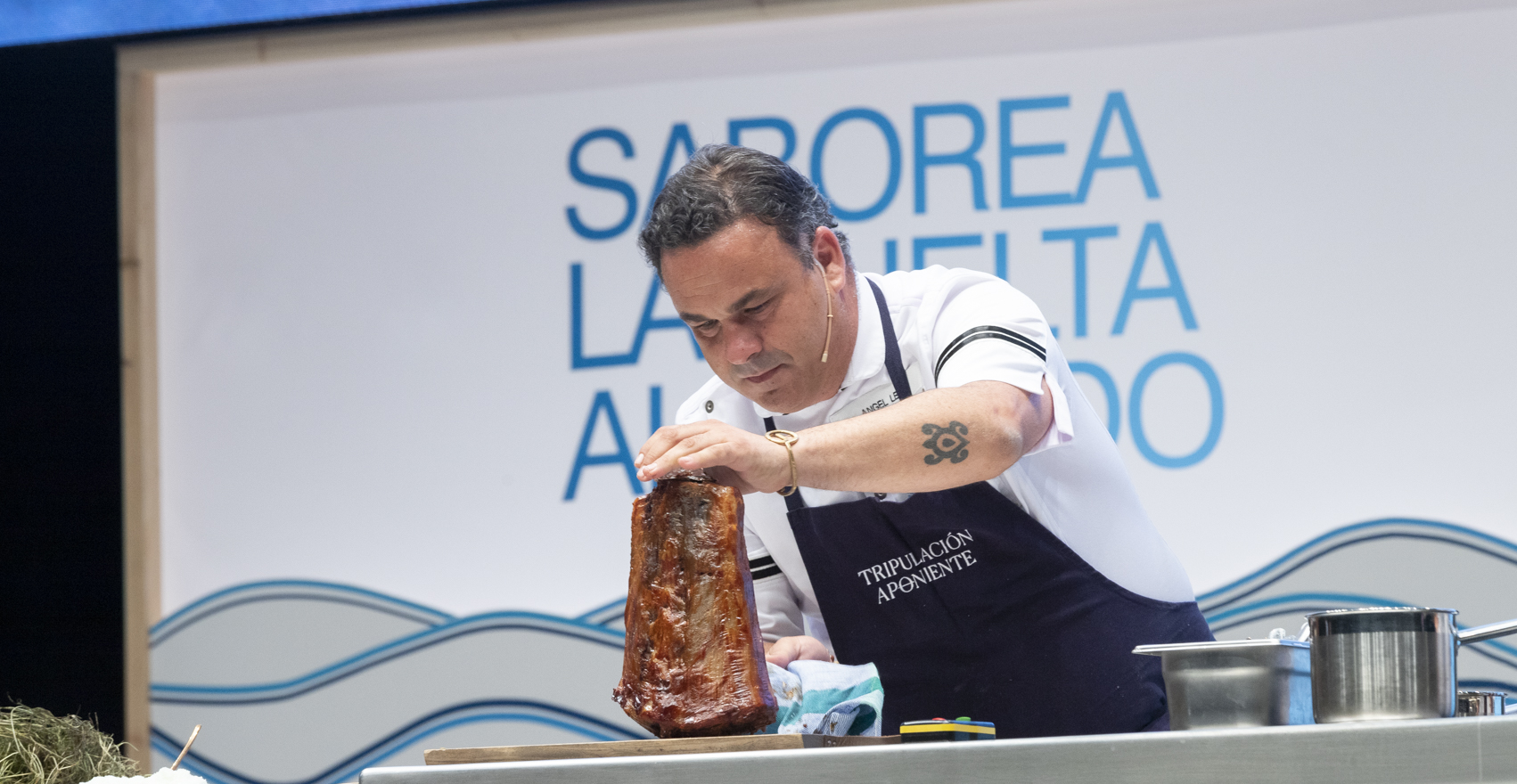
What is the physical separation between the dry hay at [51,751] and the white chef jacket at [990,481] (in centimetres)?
108

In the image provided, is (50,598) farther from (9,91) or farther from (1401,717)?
(1401,717)

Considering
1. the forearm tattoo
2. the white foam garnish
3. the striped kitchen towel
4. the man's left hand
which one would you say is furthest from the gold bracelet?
the white foam garnish

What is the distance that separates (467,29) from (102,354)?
1.28 m

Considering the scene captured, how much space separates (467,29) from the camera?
12.1ft

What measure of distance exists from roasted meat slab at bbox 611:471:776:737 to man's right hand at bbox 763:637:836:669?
48 cm

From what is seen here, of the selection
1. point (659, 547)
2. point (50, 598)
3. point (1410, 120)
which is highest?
point (1410, 120)

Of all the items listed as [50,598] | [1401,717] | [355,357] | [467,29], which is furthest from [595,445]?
[1401,717]

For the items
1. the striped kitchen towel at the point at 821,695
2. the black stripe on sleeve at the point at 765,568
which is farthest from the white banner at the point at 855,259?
the striped kitchen towel at the point at 821,695

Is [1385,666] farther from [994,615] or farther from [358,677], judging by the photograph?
[358,677]

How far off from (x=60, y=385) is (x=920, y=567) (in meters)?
2.57

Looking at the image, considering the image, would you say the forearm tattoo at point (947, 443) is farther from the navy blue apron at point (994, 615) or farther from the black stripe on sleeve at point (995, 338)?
the navy blue apron at point (994, 615)

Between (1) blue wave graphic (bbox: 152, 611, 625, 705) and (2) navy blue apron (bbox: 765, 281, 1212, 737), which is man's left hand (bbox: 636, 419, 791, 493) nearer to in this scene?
A: (2) navy blue apron (bbox: 765, 281, 1212, 737)

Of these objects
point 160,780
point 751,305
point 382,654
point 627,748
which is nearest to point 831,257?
point 751,305

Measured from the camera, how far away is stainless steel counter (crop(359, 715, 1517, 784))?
128 cm
